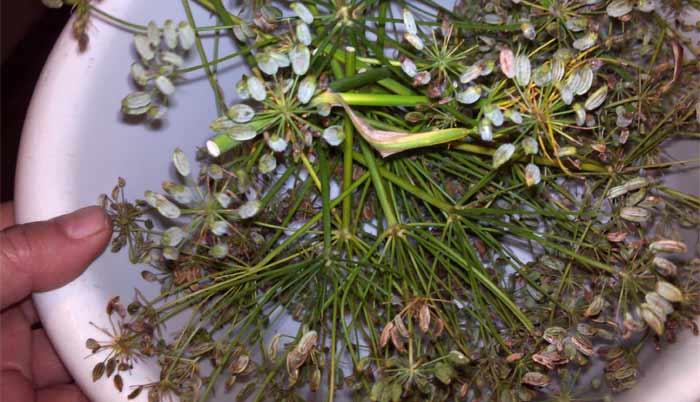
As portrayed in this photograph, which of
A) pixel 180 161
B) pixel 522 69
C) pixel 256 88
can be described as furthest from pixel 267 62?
pixel 522 69

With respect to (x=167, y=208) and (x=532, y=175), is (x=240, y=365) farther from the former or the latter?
(x=532, y=175)

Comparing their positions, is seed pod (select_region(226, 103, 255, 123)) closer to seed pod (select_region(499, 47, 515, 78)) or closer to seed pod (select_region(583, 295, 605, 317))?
seed pod (select_region(499, 47, 515, 78))

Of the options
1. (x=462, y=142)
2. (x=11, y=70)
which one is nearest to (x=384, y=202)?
(x=462, y=142)

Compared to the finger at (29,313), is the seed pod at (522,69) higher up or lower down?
higher up

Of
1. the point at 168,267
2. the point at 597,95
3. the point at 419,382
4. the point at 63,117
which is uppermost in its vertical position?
the point at 63,117

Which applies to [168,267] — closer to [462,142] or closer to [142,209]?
[142,209]

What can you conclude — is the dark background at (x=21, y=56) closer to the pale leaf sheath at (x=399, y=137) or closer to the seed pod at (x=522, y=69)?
the pale leaf sheath at (x=399, y=137)

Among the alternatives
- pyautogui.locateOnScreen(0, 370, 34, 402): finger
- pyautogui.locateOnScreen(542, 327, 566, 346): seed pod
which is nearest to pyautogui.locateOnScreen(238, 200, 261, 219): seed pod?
pyautogui.locateOnScreen(542, 327, 566, 346): seed pod

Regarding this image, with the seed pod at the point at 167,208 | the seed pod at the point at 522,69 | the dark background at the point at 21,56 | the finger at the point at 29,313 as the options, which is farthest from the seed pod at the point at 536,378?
the dark background at the point at 21,56
